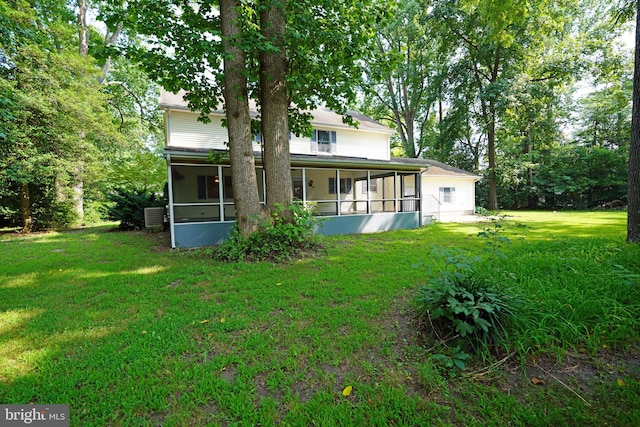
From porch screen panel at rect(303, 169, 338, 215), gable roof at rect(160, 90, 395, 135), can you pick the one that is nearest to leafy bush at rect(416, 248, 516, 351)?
gable roof at rect(160, 90, 395, 135)

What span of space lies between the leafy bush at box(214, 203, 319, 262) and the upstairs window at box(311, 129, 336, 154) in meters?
7.84

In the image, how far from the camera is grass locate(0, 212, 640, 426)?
1738 mm

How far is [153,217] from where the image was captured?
453 inches

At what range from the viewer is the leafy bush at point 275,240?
19.7 feet

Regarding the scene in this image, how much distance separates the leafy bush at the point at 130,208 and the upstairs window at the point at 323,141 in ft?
27.1

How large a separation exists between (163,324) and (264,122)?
16.4ft

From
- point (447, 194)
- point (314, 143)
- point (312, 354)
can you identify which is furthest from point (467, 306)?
point (447, 194)

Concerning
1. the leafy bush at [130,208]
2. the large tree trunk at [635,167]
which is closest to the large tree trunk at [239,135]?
the large tree trunk at [635,167]

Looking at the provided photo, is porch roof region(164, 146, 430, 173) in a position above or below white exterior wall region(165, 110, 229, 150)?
below

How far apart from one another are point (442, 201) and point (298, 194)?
1033 centimetres

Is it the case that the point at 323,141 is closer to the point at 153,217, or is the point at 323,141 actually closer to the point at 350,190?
the point at 350,190

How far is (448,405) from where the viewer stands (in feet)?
5.79

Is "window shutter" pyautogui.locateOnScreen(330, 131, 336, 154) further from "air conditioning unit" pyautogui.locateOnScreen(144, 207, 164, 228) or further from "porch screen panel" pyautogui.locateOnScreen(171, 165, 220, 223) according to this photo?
"air conditioning unit" pyautogui.locateOnScreen(144, 207, 164, 228)

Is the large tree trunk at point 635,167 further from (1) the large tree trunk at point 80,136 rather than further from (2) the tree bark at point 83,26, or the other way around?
(2) the tree bark at point 83,26
